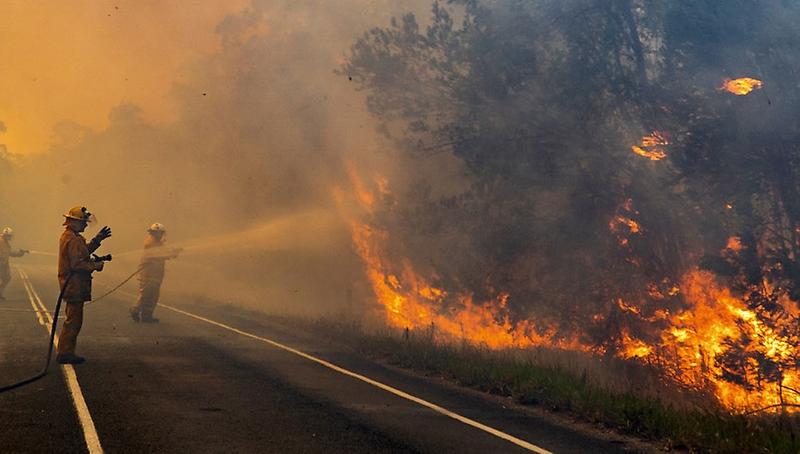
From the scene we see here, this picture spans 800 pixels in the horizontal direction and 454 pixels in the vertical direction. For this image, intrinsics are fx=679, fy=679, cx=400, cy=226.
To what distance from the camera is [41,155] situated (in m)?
98.7

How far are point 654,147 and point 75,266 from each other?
11.7m

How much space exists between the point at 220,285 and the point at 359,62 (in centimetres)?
2424

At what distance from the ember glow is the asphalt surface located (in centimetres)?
793

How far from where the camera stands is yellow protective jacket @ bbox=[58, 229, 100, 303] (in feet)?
32.9

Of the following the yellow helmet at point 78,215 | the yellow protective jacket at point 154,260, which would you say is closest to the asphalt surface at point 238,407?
the yellow helmet at point 78,215

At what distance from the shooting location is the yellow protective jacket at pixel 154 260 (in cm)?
1619

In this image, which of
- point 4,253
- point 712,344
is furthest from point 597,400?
point 4,253

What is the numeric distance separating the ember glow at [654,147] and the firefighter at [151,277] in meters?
11.0

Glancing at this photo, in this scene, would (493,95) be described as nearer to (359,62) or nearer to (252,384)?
(359,62)

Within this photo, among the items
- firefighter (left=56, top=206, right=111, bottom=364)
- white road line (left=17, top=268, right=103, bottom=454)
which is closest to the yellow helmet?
firefighter (left=56, top=206, right=111, bottom=364)

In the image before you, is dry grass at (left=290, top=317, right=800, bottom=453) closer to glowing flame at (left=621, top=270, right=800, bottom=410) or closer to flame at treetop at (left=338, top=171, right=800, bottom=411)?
glowing flame at (left=621, top=270, right=800, bottom=410)

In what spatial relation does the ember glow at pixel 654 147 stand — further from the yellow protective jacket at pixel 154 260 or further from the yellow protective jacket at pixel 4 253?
the yellow protective jacket at pixel 4 253

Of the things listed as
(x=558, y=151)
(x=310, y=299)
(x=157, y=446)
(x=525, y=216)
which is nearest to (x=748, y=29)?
(x=558, y=151)

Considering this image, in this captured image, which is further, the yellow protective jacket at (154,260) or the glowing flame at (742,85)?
the yellow protective jacket at (154,260)
